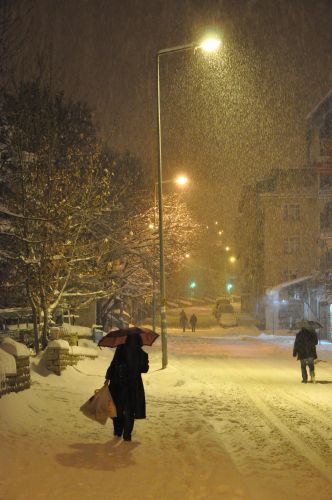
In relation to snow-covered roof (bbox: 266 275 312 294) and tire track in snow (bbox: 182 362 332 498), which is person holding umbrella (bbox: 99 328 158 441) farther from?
snow-covered roof (bbox: 266 275 312 294)

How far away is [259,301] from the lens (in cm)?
6231

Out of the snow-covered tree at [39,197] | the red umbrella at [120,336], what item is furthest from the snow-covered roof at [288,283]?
the red umbrella at [120,336]

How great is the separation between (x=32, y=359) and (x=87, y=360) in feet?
11.9

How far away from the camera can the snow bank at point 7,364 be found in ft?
32.2

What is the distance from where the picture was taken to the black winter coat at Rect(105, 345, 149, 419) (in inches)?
325

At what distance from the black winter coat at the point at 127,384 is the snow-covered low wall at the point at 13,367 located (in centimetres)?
228

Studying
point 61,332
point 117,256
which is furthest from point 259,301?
point 61,332

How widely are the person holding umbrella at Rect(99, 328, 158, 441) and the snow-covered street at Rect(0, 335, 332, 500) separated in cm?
38

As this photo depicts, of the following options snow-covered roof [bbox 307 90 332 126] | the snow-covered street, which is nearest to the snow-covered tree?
the snow-covered street

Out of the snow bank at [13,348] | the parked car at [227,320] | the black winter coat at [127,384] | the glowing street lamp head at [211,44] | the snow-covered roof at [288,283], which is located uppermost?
the glowing street lamp head at [211,44]

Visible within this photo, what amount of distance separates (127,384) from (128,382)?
0.10 feet

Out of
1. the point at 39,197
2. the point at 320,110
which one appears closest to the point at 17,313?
the point at 39,197

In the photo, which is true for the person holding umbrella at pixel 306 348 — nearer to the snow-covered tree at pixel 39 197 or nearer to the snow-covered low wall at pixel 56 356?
the snow-covered low wall at pixel 56 356

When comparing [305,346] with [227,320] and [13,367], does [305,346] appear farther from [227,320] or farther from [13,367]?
[227,320]
